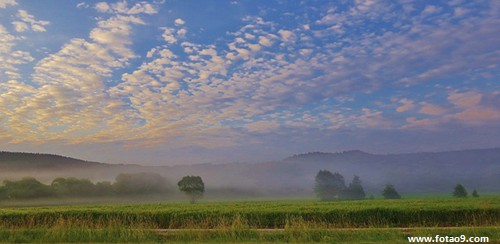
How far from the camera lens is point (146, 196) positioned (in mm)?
92000

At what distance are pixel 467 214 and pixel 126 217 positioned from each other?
21902 millimetres

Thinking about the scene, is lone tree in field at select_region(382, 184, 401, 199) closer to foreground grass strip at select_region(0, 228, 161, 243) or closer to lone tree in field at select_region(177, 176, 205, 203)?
lone tree in field at select_region(177, 176, 205, 203)

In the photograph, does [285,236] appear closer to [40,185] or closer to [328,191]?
[40,185]

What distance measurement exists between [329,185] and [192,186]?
29.0 metres

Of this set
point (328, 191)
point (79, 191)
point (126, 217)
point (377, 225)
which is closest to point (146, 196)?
point (79, 191)

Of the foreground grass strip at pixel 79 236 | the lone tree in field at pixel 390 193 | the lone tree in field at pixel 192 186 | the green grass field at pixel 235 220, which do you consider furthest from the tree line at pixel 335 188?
the foreground grass strip at pixel 79 236

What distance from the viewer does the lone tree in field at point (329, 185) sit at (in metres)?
93.3

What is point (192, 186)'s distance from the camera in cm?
8325

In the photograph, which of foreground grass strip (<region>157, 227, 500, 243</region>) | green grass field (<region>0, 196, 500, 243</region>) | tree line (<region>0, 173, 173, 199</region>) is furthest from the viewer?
tree line (<region>0, 173, 173, 199</region>)

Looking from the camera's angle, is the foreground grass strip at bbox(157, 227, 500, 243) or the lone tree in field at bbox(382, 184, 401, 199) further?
the lone tree in field at bbox(382, 184, 401, 199)

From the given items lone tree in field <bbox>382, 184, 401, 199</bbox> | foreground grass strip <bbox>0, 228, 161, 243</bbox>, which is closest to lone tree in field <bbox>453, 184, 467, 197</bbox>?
lone tree in field <bbox>382, 184, 401, 199</bbox>

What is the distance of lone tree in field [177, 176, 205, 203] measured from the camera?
82.7 metres

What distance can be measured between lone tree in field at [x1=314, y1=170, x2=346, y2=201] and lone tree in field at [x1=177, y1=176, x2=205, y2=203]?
982 inches

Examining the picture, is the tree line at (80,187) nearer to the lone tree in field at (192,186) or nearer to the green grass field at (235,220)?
the lone tree in field at (192,186)
